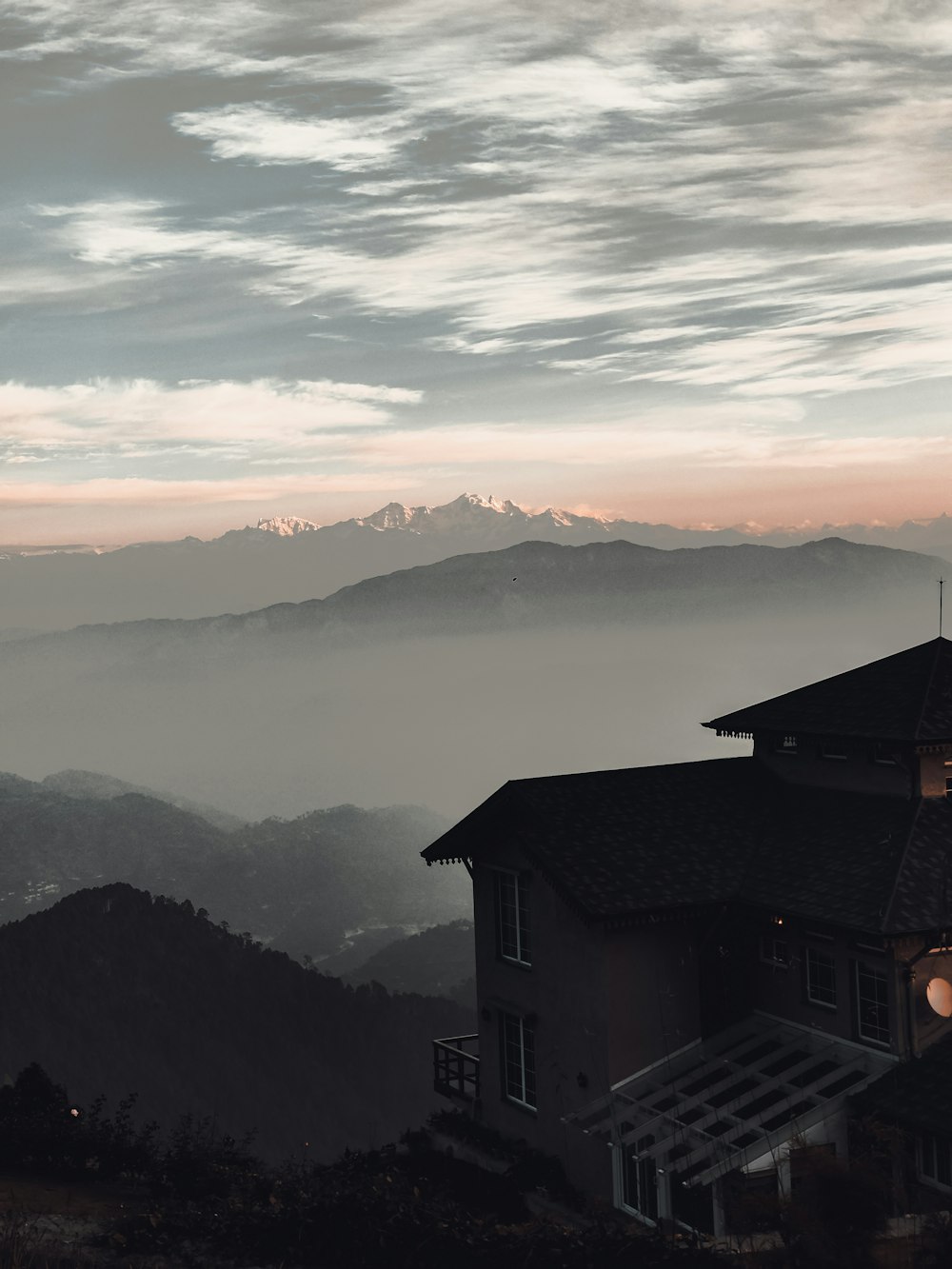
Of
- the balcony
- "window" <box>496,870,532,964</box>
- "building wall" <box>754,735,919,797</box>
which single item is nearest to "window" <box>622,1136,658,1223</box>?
"window" <box>496,870,532,964</box>

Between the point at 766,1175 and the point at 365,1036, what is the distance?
89.4 meters

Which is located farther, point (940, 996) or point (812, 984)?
point (812, 984)

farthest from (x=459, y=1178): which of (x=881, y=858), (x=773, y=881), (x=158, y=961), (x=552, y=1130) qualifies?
(x=158, y=961)

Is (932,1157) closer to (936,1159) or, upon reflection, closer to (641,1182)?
(936,1159)

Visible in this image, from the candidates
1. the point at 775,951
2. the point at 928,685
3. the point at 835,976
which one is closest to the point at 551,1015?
the point at 775,951

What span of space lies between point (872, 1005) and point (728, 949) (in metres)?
3.26

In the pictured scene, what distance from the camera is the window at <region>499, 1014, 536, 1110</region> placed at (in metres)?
27.2

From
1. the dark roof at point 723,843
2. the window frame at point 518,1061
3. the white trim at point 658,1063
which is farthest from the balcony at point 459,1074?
the white trim at point 658,1063

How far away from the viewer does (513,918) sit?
90.6 feet

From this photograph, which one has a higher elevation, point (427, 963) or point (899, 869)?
point (899, 869)

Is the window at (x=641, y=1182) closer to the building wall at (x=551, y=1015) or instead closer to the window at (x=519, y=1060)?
the building wall at (x=551, y=1015)

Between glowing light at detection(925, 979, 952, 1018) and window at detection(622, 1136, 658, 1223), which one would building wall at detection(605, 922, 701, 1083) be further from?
glowing light at detection(925, 979, 952, 1018)

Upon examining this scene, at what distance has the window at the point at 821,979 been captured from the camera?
23.6 m

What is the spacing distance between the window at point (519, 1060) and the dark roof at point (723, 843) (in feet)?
12.1
